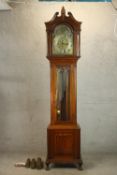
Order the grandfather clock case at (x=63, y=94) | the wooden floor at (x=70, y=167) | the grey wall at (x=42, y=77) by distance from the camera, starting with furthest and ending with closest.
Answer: the grey wall at (x=42, y=77), the grandfather clock case at (x=63, y=94), the wooden floor at (x=70, y=167)

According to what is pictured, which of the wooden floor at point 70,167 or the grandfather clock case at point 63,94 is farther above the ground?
the grandfather clock case at point 63,94

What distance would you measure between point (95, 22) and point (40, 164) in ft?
7.40

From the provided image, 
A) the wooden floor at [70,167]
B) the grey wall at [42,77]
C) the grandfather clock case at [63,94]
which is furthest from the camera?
the grey wall at [42,77]

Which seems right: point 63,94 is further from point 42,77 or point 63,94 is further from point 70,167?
point 70,167

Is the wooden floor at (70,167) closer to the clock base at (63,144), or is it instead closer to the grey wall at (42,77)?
the clock base at (63,144)

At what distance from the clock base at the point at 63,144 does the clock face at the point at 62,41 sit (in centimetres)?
100

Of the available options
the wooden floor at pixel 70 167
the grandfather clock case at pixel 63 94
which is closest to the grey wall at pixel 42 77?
the wooden floor at pixel 70 167

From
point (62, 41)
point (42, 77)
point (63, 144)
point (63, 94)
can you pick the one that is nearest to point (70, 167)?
point (63, 144)

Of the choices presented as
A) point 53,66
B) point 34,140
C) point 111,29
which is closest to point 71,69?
point 53,66

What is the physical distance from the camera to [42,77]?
181 inches

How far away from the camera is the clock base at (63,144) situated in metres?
3.94

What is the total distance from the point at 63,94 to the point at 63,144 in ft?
2.18

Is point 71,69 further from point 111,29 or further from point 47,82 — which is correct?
point 111,29

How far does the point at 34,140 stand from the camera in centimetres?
467
